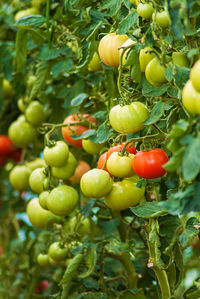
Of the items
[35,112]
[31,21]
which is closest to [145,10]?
[31,21]

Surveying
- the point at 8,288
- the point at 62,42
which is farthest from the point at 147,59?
the point at 8,288

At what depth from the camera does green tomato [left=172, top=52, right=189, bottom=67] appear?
59cm

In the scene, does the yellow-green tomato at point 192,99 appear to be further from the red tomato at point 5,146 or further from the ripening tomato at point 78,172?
the red tomato at point 5,146

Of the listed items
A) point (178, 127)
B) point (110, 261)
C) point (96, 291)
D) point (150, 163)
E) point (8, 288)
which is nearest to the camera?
point (178, 127)

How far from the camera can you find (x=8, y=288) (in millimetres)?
1599

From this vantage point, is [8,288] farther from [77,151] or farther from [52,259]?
[77,151]

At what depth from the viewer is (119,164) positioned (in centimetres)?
68

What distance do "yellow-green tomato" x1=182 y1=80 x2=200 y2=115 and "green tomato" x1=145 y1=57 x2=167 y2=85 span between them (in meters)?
0.12

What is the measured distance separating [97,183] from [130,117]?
143mm

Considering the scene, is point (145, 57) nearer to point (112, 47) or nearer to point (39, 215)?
point (112, 47)

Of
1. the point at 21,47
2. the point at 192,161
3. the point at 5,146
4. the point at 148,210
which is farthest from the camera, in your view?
the point at 5,146

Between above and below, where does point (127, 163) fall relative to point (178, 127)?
below

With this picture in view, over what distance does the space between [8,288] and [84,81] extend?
0.92m

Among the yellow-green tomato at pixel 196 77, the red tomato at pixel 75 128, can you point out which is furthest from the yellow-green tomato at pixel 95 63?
the yellow-green tomato at pixel 196 77
